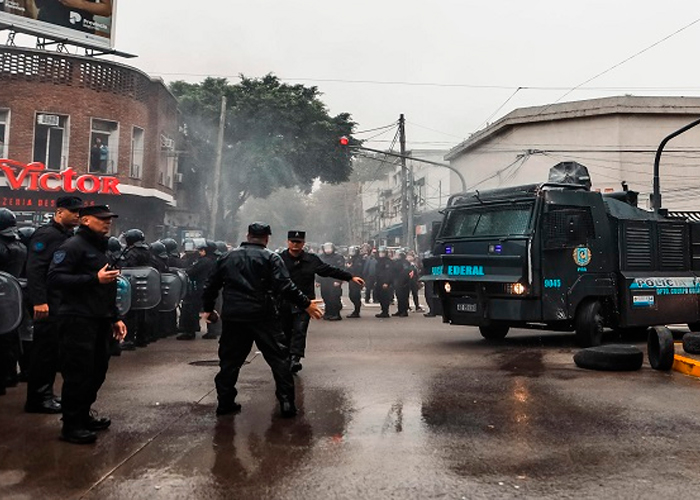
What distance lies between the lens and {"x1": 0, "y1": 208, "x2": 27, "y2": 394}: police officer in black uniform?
6172 mm

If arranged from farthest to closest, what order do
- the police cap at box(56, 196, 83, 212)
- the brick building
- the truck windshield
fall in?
the brick building → the truck windshield → the police cap at box(56, 196, 83, 212)

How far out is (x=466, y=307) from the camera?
392 inches

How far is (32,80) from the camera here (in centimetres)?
2472

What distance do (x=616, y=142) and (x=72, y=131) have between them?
24408mm

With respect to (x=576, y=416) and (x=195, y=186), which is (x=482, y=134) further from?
(x=576, y=416)

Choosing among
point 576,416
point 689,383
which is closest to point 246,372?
point 576,416

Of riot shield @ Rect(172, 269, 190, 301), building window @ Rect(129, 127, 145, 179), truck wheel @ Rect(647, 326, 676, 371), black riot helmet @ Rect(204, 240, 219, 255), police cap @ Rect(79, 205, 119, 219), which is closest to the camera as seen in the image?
police cap @ Rect(79, 205, 119, 219)

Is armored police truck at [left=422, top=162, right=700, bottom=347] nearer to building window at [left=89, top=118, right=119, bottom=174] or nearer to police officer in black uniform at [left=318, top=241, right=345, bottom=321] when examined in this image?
police officer in black uniform at [left=318, top=241, right=345, bottom=321]

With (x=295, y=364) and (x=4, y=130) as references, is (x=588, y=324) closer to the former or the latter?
(x=295, y=364)

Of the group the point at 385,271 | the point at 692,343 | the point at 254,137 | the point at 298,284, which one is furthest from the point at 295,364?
the point at 254,137

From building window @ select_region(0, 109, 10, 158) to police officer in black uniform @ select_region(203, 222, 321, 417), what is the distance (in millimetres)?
22833

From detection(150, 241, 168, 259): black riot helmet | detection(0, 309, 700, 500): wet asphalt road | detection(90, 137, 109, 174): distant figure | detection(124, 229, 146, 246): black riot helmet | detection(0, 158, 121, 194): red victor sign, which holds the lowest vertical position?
detection(0, 309, 700, 500): wet asphalt road

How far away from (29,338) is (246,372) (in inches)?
Result: 98.3

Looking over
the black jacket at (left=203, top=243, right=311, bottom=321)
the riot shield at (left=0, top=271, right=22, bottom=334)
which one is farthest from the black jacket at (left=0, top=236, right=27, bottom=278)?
the black jacket at (left=203, top=243, right=311, bottom=321)
